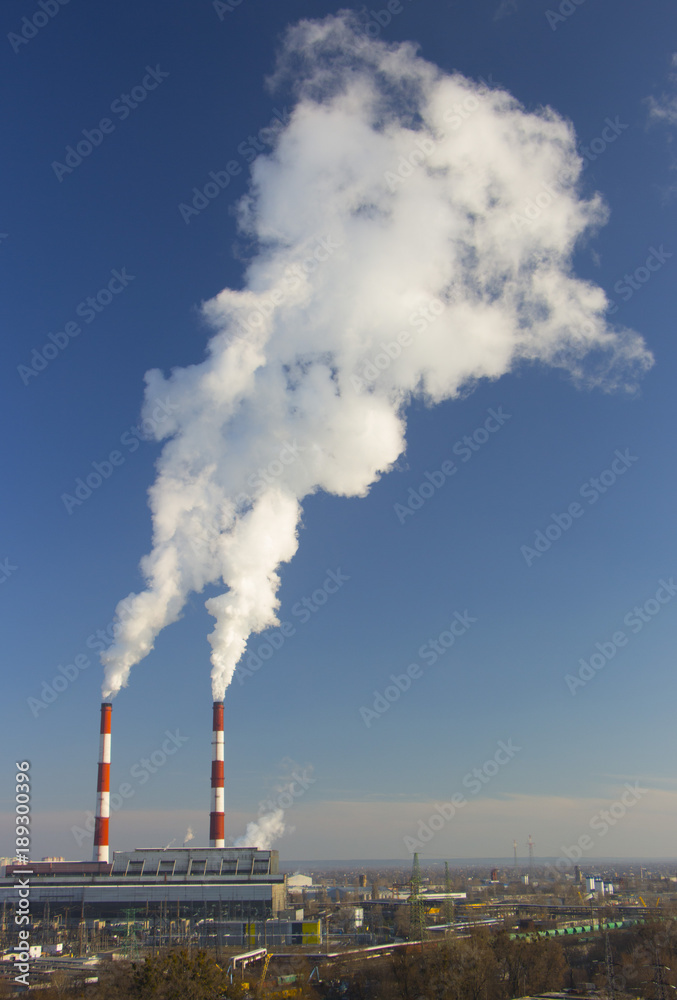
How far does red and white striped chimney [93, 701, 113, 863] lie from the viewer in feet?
236

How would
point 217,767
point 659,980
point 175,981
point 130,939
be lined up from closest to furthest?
Result: point 175,981, point 659,980, point 130,939, point 217,767

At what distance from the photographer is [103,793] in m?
72.3

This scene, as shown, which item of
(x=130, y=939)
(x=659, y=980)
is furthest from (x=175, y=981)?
(x=130, y=939)

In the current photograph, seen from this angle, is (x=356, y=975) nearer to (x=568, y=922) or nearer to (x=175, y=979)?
(x=175, y=979)

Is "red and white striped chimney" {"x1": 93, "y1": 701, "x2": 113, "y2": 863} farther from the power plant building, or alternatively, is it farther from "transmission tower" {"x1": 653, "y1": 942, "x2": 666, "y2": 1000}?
"transmission tower" {"x1": 653, "y1": 942, "x2": 666, "y2": 1000}

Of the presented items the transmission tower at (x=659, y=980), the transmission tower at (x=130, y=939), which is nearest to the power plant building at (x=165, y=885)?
the transmission tower at (x=130, y=939)

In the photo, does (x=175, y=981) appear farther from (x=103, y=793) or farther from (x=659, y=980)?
(x=103, y=793)

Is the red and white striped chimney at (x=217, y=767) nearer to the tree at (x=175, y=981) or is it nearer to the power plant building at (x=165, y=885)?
the power plant building at (x=165, y=885)

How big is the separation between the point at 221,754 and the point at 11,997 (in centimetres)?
3972

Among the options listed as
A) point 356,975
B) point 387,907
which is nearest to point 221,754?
point 387,907

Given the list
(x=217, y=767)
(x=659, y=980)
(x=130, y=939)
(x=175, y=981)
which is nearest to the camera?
(x=175, y=981)

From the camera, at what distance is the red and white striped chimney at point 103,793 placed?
72062 mm

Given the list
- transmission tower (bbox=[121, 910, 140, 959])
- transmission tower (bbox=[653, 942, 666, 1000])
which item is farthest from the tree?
transmission tower (bbox=[121, 910, 140, 959])

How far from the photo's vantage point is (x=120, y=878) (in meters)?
74.0
